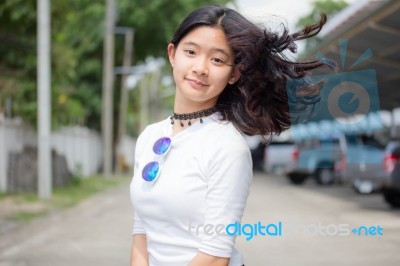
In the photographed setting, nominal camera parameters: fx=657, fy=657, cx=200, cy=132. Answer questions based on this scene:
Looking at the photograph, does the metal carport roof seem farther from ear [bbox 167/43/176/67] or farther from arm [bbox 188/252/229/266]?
arm [bbox 188/252/229/266]

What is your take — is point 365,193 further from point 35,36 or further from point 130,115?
point 130,115

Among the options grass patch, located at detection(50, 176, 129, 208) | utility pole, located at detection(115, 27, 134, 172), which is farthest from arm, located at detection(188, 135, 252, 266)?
utility pole, located at detection(115, 27, 134, 172)

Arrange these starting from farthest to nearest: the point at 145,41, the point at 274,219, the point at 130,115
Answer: the point at 130,115, the point at 145,41, the point at 274,219

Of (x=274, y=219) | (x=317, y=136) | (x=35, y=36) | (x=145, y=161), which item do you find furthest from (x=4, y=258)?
(x=317, y=136)

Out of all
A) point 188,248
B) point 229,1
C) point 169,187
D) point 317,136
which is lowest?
point 317,136

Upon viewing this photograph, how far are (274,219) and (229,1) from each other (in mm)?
20458

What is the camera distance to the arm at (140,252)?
2179mm

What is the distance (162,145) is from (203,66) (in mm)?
281

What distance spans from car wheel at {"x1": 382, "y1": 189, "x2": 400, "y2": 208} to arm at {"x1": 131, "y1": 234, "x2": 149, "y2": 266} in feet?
39.2

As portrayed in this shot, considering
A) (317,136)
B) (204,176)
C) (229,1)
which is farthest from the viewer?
(229,1)

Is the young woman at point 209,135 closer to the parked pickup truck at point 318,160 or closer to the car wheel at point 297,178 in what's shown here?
the parked pickup truck at point 318,160

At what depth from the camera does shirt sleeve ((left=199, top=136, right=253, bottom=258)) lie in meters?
1.87

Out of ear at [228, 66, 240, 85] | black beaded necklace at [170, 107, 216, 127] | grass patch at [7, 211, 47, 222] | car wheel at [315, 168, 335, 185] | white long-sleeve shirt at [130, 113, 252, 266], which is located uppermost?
ear at [228, 66, 240, 85]

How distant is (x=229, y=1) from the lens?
3023 cm
